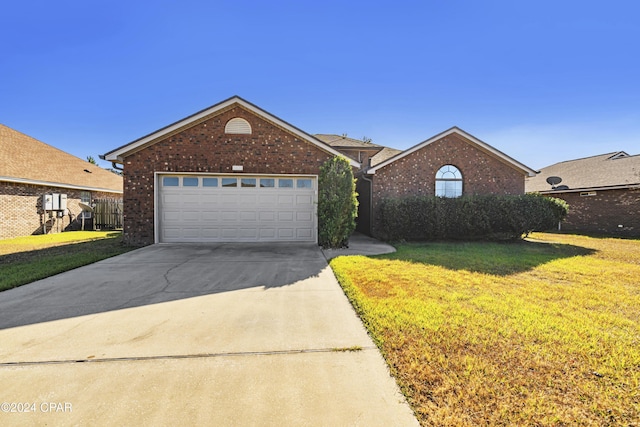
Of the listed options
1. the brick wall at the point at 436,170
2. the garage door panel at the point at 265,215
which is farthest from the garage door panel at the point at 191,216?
the brick wall at the point at 436,170

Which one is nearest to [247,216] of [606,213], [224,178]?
[224,178]

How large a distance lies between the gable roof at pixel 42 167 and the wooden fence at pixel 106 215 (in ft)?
4.14

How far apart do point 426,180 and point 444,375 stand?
11.4 meters

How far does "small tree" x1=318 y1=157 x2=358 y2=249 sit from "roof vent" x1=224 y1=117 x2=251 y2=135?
3.28 metres

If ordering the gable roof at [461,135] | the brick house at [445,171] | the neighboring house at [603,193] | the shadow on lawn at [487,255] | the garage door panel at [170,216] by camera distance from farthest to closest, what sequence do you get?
the neighboring house at [603,193] < the brick house at [445,171] < the gable roof at [461,135] < the garage door panel at [170,216] < the shadow on lawn at [487,255]

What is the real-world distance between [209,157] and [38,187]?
9.98m

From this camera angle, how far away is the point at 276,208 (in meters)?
10.2

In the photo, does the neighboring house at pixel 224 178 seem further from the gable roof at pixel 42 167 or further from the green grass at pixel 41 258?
the gable roof at pixel 42 167

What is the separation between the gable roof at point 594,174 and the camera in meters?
14.8

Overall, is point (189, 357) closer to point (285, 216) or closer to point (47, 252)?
point (285, 216)

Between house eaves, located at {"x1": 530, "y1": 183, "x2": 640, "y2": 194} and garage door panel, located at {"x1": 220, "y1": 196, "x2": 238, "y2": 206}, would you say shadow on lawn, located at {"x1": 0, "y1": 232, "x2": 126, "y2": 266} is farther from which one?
house eaves, located at {"x1": 530, "y1": 183, "x2": 640, "y2": 194}

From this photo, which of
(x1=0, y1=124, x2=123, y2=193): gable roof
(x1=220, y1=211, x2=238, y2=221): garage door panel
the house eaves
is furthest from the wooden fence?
the house eaves

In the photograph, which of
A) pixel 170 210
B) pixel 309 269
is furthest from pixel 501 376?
pixel 170 210

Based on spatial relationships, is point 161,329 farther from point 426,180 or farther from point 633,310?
point 426,180
